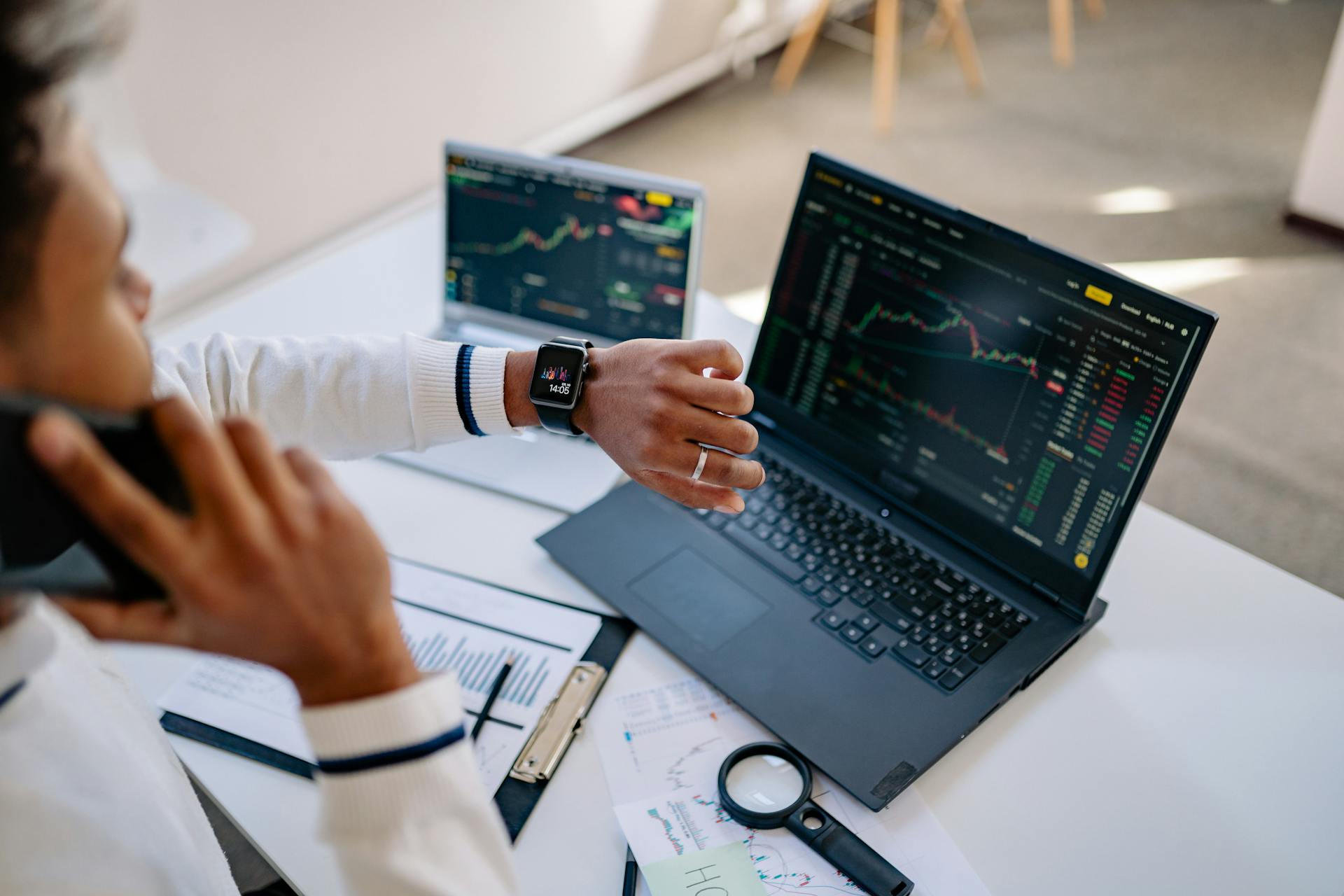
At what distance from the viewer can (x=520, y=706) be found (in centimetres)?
103

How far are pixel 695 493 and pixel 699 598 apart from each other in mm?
160

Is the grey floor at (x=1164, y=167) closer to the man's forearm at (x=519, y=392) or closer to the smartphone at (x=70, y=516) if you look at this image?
the man's forearm at (x=519, y=392)

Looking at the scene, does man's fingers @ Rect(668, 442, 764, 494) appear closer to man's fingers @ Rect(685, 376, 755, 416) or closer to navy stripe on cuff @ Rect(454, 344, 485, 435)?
man's fingers @ Rect(685, 376, 755, 416)

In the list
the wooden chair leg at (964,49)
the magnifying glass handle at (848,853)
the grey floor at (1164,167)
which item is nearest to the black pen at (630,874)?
the magnifying glass handle at (848,853)

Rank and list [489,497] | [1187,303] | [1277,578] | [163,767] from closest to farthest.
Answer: [163,767], [1187,303], [1277,578], [489,497]

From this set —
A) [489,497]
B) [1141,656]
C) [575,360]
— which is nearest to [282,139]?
[489,497]

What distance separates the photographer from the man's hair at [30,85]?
0.50 meters

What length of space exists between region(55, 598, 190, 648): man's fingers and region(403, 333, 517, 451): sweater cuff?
0.50m

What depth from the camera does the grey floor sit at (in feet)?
8.38

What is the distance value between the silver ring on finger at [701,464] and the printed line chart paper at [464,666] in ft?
0.70

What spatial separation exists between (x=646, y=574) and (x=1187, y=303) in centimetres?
60

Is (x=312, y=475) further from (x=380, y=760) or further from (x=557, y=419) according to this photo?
(x=557, y=419)

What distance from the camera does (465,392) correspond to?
109 centimetres

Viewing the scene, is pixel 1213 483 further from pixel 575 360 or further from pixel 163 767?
pixel 163 767
